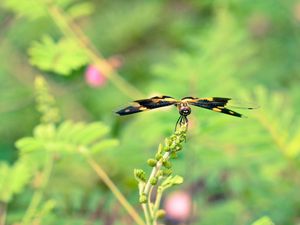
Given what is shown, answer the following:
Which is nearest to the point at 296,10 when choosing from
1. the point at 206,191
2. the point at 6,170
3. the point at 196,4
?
the point at 196,4

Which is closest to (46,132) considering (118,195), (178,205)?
(118,195)

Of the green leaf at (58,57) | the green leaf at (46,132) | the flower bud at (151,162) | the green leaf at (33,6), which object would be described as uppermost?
the green leaf at (33,6)

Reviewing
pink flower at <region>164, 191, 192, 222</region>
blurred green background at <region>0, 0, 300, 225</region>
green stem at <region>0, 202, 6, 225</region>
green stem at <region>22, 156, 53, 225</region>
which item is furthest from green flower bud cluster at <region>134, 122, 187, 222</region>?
pink flower at <region>164, 191, 192, 222</region>

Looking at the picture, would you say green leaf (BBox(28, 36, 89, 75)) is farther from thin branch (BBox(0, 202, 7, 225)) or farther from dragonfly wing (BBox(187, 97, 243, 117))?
dragonfly wing (BBox(187, 97, 243, 117))

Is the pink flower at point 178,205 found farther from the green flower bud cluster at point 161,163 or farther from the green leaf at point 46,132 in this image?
the green flower bud cluster at point 161,163

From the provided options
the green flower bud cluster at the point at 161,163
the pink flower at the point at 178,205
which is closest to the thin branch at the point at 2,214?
the pink flower at the point at 178,205

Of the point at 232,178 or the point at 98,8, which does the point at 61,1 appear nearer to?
the point at 232,178
